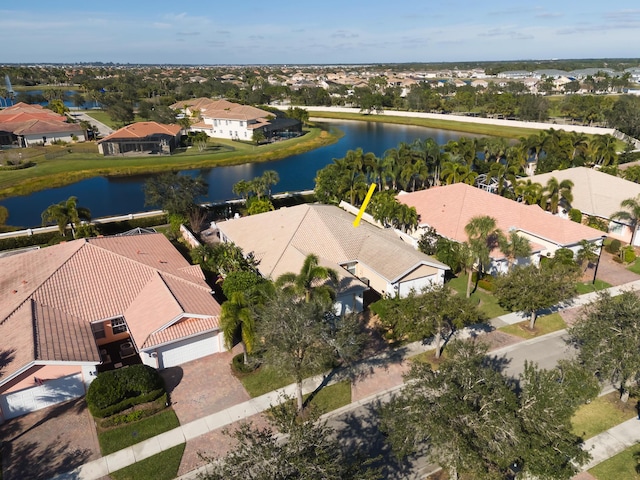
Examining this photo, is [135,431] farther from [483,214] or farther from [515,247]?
[483,214]

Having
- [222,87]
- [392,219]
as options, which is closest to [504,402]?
[392,219]

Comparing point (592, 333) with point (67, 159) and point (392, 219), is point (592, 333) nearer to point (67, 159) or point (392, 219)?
point (392, 219)

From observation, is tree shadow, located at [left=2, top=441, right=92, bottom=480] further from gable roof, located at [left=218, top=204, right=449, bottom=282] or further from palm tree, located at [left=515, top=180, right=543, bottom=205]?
palm tree, located at [left=515, top=180, right=543, bottom=205]

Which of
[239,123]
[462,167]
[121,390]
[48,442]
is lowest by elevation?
[48,442]

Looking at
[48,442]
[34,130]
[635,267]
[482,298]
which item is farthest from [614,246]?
[34,130]

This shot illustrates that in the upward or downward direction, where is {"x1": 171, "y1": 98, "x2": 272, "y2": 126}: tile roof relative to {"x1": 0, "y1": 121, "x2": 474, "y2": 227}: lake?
upward

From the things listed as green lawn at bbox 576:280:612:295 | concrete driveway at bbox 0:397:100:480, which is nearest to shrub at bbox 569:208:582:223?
green lawn at bbox 576:280:612:295
